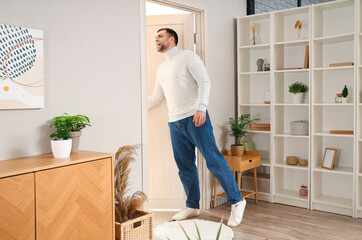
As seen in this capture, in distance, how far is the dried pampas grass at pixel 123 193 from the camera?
112 inches

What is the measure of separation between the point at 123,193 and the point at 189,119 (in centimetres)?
96

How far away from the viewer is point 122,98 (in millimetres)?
3131

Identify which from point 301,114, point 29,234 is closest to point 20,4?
point 29,234

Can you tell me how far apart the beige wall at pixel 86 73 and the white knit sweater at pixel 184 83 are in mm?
420

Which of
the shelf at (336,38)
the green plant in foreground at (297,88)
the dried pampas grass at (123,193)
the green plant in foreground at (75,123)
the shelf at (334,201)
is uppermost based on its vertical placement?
the shelf at (336,38)

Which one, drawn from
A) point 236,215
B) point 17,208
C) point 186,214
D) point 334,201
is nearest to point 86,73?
point 17,208

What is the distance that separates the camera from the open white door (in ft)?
13.1

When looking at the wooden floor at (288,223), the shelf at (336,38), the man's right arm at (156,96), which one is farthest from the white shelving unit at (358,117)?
the man's right arm at (156,96)

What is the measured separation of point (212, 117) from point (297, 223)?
140cm

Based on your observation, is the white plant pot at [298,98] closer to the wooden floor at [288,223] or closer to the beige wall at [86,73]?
the wooden floor at [288,223]

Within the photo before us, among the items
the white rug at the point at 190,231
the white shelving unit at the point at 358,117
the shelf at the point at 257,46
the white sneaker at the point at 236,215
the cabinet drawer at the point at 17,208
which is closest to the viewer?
the cabinet drawer at the point at 17,208

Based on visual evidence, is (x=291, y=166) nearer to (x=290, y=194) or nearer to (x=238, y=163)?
(x=290, y=194)

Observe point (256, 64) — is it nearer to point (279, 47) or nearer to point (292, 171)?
point (279, 47)

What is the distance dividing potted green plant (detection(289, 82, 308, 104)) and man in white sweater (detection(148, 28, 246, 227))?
1.14 meters
